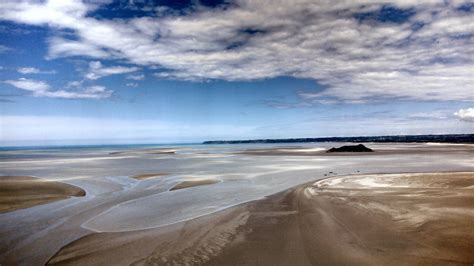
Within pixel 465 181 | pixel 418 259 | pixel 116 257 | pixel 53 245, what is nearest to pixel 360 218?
pixel 418 259

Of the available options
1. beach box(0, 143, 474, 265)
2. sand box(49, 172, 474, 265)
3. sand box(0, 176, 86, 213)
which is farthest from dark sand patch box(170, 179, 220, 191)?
sand box(49, 172, 474, 265)

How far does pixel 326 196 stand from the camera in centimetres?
1400

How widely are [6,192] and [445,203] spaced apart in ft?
62.4

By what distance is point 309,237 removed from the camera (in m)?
8.33

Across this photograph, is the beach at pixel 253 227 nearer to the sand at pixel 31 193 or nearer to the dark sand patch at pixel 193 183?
the sand at pixel 31 193

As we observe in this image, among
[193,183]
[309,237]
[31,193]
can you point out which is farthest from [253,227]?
[31,193]

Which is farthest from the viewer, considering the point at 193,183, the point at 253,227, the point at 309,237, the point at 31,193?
the point at 193,183

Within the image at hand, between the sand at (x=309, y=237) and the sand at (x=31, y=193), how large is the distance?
6575mm

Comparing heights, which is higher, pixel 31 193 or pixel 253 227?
pixel 253 227

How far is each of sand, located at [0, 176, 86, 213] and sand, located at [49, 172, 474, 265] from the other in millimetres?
6575

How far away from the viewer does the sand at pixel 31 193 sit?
1366 centimetres

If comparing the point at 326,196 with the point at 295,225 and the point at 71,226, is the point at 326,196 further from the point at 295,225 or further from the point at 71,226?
the point at 71,226

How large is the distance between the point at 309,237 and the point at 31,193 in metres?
14.2

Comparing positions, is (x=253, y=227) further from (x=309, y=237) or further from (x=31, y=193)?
(x=31, y=193)
